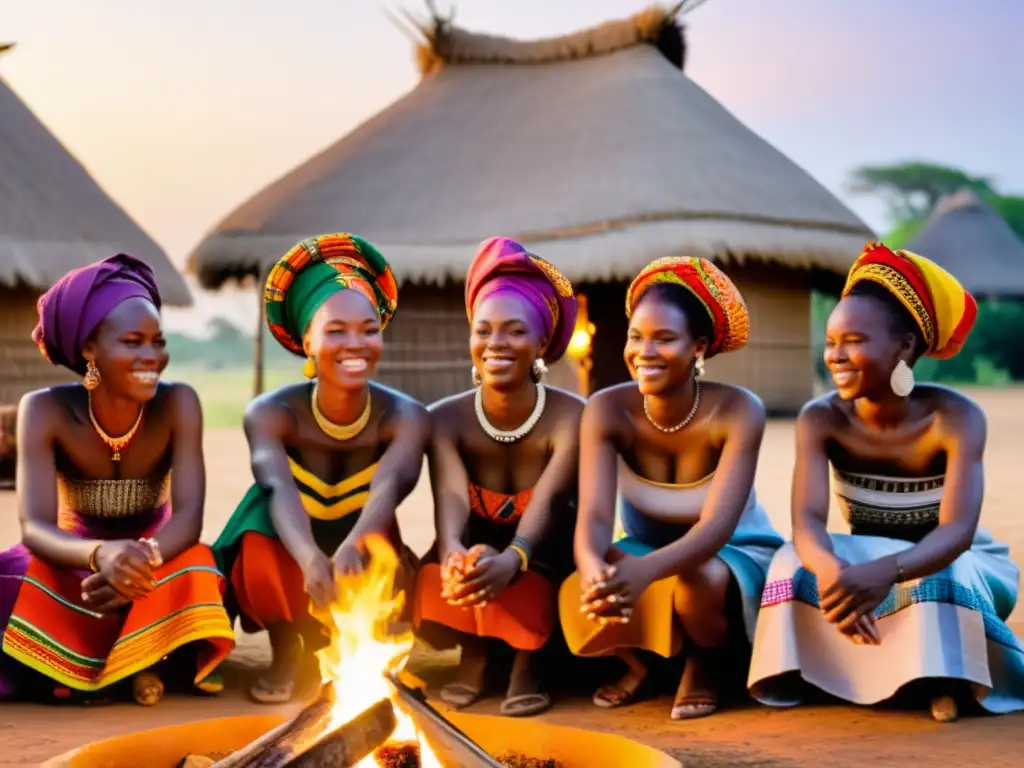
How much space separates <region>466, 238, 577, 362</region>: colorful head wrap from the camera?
356 cm

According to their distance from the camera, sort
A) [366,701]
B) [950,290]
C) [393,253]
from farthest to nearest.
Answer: [393,253] < [950,290] < [366,701]

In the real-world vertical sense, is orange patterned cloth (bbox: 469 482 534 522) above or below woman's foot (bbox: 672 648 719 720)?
above

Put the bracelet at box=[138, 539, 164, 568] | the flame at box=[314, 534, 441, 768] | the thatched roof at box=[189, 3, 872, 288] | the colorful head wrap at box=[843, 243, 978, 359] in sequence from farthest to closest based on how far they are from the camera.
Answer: the thatched roof at box=[189, 3, 872, 288] → the colorful head wrap at box=[843, 243, 978, 359] → the bracelet at box=[138, 539, 164, 568] → the flame at box=[314, 534, 441, 768]

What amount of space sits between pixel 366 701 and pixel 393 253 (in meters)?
12.9

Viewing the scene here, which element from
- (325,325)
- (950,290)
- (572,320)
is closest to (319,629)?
(325,325)

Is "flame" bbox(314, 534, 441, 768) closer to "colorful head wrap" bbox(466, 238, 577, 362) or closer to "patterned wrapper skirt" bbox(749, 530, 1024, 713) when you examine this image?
"colorful head wrap" bbox(466, 238, 577, 362)

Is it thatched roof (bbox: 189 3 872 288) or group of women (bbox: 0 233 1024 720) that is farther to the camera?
thatched roof (bbox: 189 3 872 288)

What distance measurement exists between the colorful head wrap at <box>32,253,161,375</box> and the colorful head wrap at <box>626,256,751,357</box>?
4.65ft

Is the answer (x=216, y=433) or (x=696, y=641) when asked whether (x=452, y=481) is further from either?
(x=216, y=433)

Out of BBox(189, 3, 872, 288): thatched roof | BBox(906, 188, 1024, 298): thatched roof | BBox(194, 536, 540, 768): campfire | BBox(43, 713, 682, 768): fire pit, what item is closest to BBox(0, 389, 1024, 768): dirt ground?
BBox(43, 713, 682, 768): fire pit

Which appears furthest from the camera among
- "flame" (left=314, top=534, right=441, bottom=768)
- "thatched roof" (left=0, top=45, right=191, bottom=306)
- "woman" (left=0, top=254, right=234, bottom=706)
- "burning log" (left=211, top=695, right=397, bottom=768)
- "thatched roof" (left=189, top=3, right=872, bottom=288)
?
"thatched roof" (left=189, top=3, right=872, bottom=288)

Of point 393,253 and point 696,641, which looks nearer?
point 696,641

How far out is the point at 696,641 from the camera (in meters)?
3.38

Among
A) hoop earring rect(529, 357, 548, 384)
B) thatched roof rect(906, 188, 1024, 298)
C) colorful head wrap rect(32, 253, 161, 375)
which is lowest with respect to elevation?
hoop earring rect(529, 357, 548, 384)
